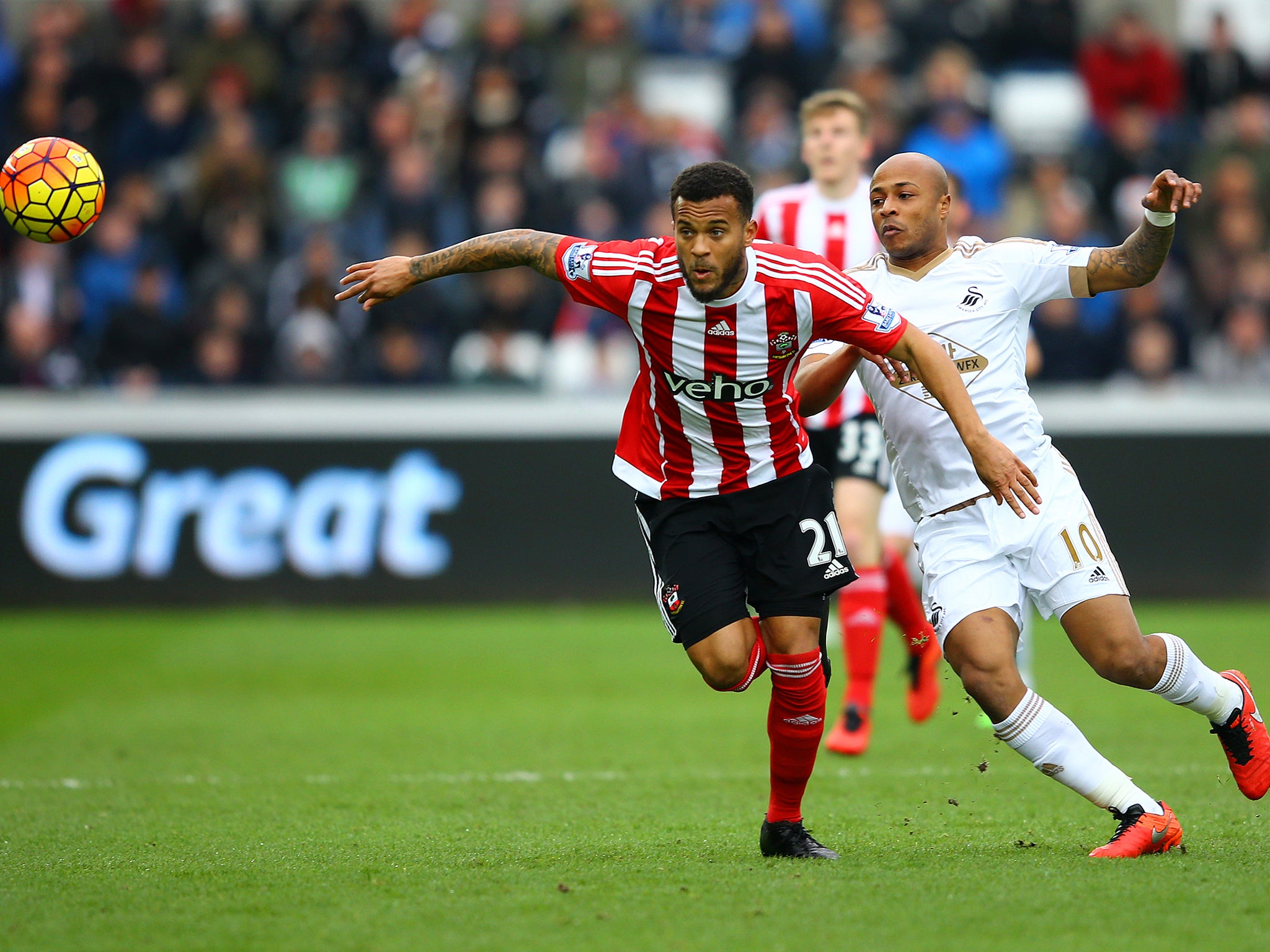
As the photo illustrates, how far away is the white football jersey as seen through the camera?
5.22m

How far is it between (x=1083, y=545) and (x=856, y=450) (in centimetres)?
253

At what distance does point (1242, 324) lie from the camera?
43.7 feet

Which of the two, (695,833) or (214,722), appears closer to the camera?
(695,833)

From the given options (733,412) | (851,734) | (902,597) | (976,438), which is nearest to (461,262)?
(733,412)

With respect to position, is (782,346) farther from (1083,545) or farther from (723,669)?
(1083,545)

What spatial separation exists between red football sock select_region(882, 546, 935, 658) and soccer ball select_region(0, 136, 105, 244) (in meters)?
4.11

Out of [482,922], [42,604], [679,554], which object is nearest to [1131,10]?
[42,604]

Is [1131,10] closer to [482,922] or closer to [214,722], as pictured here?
[214,722]

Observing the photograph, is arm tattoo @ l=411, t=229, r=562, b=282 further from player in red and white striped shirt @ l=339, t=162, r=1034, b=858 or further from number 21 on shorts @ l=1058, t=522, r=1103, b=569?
number 21 on shorts @ l=1058, t=522, r=1103, b=569

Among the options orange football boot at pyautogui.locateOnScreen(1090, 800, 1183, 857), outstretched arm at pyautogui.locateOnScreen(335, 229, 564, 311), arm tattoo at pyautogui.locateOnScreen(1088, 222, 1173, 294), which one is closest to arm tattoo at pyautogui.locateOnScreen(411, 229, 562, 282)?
outstretched arm at pyautogui.locateOnScreen(335, 229, 564, 311)

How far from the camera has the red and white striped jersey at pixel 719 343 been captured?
4.95 metres

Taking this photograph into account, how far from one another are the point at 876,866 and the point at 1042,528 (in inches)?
47.9

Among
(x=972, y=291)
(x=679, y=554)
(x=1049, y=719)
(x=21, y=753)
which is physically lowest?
(x=21, y=753)

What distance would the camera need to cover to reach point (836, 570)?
16.9 ft
